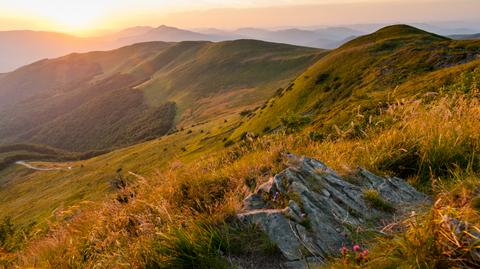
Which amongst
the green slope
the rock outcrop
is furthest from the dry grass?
the green slope

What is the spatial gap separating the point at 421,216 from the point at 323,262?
118cm

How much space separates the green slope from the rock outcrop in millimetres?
26551

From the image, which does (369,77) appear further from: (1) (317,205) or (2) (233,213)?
(2) (233,213)

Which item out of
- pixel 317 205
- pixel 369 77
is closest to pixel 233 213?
pixel 317 205

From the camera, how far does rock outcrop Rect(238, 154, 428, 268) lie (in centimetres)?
386

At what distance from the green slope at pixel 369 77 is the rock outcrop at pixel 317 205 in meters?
26.6

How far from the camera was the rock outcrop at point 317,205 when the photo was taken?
3855mm

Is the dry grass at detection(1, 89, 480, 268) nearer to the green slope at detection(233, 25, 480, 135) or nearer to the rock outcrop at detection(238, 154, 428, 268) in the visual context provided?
the rock outcrop at detection(238, 154, 428, 268)

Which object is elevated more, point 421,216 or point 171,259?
point 421,216

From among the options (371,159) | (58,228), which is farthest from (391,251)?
(58,228)

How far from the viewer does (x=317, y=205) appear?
4.54 metres

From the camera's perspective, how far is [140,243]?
3.85 metres

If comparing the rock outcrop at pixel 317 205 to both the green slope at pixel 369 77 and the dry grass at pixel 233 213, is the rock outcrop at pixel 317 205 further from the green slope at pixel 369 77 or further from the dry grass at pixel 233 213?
the green slope at pixel 369 77

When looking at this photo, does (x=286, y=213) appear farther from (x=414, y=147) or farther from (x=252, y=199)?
(x=414, y=147)
